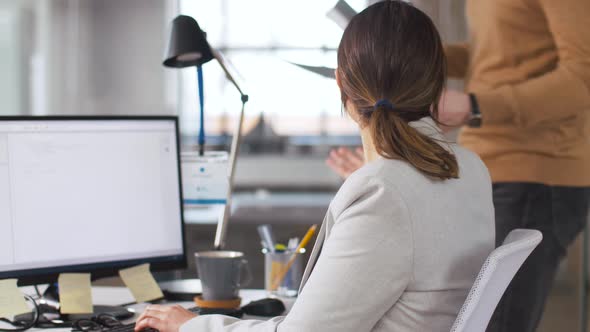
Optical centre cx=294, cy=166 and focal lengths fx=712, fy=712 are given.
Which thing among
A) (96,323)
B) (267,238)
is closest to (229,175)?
(267,238)

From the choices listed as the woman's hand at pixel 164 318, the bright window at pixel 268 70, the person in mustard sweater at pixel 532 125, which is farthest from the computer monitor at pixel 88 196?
the bright window at pixel 268 70

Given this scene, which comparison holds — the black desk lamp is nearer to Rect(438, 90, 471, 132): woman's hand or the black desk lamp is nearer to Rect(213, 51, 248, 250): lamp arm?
Rect(213, 51, 248, 250): lamp arm

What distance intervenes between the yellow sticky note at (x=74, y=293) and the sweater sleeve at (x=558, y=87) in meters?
0.97

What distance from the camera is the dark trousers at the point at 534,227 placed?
1.63 m

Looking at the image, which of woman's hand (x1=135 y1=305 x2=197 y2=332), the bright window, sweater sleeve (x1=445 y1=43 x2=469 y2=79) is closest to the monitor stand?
woman's hand (x1=135 y1=305 x2=197 y2=332)

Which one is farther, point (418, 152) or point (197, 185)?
point (197, 185)

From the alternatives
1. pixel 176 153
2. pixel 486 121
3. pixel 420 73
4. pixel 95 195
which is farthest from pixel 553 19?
pixel 95 195

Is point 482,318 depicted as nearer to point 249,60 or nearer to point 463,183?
point 463,183

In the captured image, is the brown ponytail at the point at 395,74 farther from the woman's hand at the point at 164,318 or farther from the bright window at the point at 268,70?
the bright window at the point at 268,70

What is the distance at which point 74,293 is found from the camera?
141cm

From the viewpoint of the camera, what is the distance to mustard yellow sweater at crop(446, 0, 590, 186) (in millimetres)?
1646

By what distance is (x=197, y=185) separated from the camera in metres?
1.71

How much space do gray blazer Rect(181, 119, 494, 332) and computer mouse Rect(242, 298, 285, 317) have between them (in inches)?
14.5

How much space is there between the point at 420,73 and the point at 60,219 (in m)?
0.78
